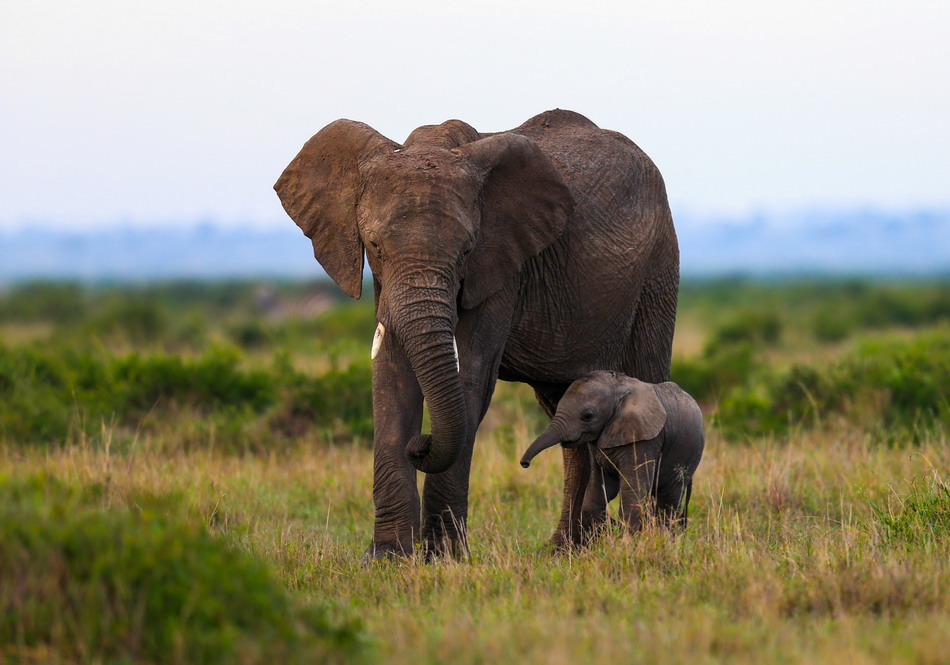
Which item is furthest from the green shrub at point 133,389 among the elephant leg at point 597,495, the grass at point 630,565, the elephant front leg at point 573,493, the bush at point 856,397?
the elephant leg at point 597,495

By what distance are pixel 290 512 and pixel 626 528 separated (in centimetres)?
337

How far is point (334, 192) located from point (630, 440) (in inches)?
87.8

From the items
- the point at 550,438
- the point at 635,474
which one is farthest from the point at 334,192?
the point at 635,474

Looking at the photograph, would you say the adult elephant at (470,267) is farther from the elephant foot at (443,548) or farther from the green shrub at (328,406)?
the green shrub at (328,406)

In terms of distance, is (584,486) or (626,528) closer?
(626,528)

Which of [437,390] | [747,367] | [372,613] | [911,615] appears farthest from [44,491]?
[747,367]

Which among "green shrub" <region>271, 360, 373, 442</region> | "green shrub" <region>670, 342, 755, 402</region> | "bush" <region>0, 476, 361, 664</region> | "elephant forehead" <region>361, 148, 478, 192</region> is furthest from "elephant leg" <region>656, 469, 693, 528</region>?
"green shrub" <region>670, 342, 755, 402</region>

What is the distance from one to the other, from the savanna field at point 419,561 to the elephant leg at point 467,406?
270 mm

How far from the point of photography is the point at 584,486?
8.44m

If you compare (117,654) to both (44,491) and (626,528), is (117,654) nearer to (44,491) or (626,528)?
(44,491)

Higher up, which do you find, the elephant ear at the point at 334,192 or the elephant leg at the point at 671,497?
the elephant ear at the point at 334,192

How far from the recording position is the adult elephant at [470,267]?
674cm

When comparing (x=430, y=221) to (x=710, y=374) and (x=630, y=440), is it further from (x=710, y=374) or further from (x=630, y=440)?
(x=710, y=374)

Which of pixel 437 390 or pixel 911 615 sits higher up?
pixel 437 390
